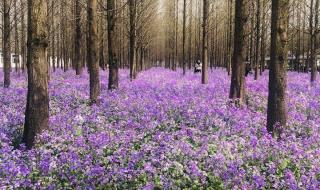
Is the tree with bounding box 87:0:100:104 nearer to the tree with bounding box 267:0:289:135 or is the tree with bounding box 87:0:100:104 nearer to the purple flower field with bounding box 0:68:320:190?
the purple flower field with bounding box 0:68:320:190

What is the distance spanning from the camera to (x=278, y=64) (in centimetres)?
1038

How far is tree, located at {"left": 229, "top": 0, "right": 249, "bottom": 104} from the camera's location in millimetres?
15266

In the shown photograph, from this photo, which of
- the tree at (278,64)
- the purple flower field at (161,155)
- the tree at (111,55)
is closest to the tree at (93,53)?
the purple flower field at (161,155)

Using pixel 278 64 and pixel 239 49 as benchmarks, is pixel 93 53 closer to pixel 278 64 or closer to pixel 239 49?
pixel 239 49

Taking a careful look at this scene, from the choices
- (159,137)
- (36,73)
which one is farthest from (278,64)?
(36,73)

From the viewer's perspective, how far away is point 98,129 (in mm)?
10188

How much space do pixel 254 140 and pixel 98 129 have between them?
4.00 meters

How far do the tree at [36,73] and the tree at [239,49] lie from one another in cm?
800

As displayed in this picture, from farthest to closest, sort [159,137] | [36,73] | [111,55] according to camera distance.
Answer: [111,55] → [36,73] → [159,137]

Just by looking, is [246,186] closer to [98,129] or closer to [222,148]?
[222,148]

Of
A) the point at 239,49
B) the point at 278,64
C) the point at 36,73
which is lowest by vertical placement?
the point at 36,73

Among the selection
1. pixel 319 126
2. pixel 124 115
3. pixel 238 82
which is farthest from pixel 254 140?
pixel 238 82

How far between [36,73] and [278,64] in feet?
20.6

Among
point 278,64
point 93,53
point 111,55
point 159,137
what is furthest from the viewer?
point 111,55
